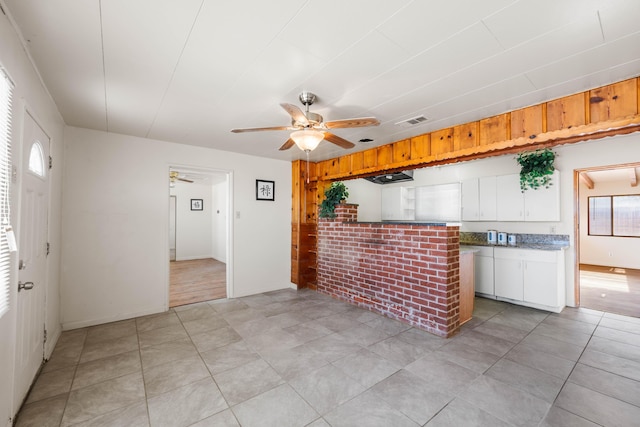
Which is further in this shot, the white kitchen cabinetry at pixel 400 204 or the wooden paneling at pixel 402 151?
the white kitchen cabinetry at pixel 400 204

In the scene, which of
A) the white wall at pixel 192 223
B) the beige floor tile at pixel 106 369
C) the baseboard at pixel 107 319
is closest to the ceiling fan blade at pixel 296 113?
the beige floor tile at pixel 106 369

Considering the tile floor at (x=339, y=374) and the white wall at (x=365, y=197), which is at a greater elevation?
the white wall at (x=365, y=197)

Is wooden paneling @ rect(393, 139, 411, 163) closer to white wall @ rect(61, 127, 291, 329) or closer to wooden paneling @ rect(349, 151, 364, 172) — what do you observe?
wooden paneling @ rect(349, 151, 364, 172)

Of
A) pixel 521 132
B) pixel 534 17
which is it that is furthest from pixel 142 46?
pixel 521 132

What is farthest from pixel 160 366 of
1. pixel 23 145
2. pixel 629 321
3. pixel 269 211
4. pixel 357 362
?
pixel 629 321

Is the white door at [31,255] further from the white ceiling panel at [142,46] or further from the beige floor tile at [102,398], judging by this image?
the white ceiling panel at [142,46]

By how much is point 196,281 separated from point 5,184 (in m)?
4.23

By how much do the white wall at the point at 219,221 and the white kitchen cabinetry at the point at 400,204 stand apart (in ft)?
14.3

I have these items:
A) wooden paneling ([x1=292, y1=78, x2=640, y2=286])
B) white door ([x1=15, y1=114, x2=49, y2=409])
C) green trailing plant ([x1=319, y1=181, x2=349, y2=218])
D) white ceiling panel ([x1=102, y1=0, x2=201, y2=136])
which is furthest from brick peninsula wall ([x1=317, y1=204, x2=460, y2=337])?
white door ([x1=15, y1=114, x2=49, y2=409])

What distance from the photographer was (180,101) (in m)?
2.53

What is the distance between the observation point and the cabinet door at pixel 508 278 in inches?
155

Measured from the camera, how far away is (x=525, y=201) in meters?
4.21

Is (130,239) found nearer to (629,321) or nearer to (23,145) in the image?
(23,145)

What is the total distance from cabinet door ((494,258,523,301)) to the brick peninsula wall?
58.6 inches
